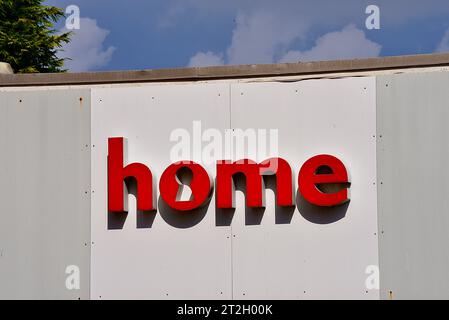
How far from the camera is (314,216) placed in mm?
7281

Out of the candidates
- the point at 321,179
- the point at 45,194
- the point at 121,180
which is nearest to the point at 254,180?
the point at 321,179

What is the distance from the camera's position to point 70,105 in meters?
7.82

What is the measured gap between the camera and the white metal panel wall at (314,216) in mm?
7219

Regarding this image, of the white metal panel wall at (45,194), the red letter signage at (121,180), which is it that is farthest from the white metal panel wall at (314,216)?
the white metal panel wall at (45,194)

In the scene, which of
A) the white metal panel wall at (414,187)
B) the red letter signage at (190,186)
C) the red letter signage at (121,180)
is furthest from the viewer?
the red letter signage at (121,180)

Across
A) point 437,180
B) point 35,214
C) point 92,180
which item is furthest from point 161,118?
point 437,180

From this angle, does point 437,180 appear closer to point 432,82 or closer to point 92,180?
point 432,82

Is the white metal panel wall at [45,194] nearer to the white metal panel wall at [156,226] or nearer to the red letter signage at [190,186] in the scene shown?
the white metal panel wall at [156,226]

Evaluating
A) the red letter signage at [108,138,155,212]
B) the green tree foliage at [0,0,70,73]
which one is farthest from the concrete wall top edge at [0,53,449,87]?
the green tree foliage at [0,0,70,73]

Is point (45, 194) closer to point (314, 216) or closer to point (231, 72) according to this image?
point (231, 72)

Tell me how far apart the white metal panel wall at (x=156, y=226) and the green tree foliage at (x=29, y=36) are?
2847cm

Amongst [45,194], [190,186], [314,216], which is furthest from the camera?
[45,194]

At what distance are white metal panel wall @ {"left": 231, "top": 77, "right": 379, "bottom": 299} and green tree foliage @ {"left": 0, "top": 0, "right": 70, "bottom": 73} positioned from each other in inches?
1150

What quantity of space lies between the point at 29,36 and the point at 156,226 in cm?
3095
